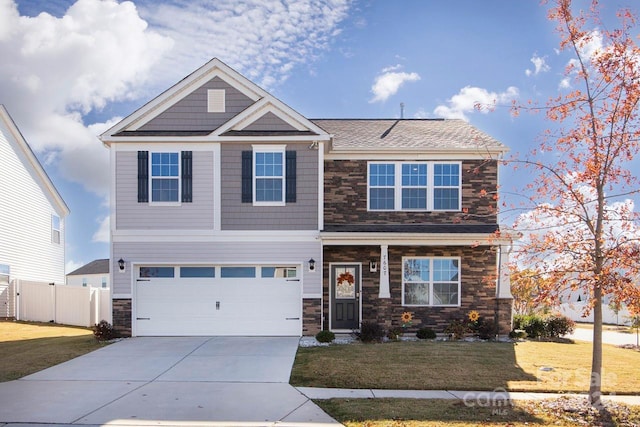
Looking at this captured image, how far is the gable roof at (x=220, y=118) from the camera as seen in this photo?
1678 centimetres

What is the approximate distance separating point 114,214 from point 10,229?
36.0 ft

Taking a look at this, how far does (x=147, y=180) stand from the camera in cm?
1684

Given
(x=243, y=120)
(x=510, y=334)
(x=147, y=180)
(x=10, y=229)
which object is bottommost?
(x=510, y=334)

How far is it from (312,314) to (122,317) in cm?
557

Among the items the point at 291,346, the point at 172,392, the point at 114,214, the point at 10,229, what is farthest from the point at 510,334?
the point at 10,229

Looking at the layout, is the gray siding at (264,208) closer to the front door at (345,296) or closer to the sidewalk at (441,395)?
the front door at (345,296)

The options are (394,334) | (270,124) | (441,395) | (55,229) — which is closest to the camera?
(441,395)

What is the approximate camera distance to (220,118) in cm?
1723

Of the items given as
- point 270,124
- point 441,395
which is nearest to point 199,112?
point 270,124

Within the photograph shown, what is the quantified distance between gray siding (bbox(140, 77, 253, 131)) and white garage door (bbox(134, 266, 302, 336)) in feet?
14.0

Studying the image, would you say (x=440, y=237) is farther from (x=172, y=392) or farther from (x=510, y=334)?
(x=172, y=392)

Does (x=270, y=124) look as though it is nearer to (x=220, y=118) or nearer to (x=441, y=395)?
(x=220, y=118)

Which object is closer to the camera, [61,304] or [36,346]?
[36,346]

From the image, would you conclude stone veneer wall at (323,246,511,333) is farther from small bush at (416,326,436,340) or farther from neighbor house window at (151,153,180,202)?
neighbor house window at (151,153,180,202)
